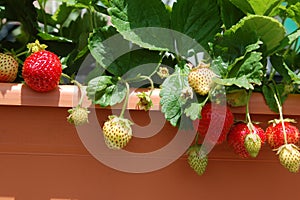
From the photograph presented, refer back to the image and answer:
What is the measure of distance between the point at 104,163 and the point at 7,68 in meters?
0.21

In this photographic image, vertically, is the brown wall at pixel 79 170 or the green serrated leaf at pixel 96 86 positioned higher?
the green serrated leaf at pixel 96 86

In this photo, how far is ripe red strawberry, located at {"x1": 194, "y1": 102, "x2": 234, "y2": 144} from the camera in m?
0.71

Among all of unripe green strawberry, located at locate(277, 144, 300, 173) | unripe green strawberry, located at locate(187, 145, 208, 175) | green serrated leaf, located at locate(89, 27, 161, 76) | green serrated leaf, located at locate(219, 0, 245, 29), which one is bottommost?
unripe green strawberry, located at locate(187, 145, 208, 175)

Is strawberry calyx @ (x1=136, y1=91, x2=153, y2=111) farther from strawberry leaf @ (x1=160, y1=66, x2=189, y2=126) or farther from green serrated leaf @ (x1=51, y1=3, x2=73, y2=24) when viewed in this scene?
green serrated leaf @ (x1=51, y1=3, x2=73, y2=24)

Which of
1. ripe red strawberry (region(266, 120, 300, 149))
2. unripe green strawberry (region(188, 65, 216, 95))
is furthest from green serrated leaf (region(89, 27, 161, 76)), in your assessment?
ripe red strawberry (region(266, 120, 300, 149))

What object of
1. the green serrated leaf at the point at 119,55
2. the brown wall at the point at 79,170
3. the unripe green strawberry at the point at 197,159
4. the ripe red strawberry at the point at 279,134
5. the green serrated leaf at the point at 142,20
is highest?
the green serrated leaf at the point at 142,20

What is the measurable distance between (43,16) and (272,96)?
0.53 m

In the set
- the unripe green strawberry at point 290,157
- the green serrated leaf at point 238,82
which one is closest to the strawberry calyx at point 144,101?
the green serrated leaf at point 238,82

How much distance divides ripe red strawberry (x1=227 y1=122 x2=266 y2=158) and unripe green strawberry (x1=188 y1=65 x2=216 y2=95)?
0.07m

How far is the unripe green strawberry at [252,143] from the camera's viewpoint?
2.29 feet

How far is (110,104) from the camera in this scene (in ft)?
2.40

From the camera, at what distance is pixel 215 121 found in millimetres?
708

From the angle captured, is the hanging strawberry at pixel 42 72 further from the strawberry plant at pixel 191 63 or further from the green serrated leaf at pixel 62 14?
the green serrated leaf at pixel 62 14

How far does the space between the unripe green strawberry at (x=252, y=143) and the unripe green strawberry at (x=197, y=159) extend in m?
0.07
